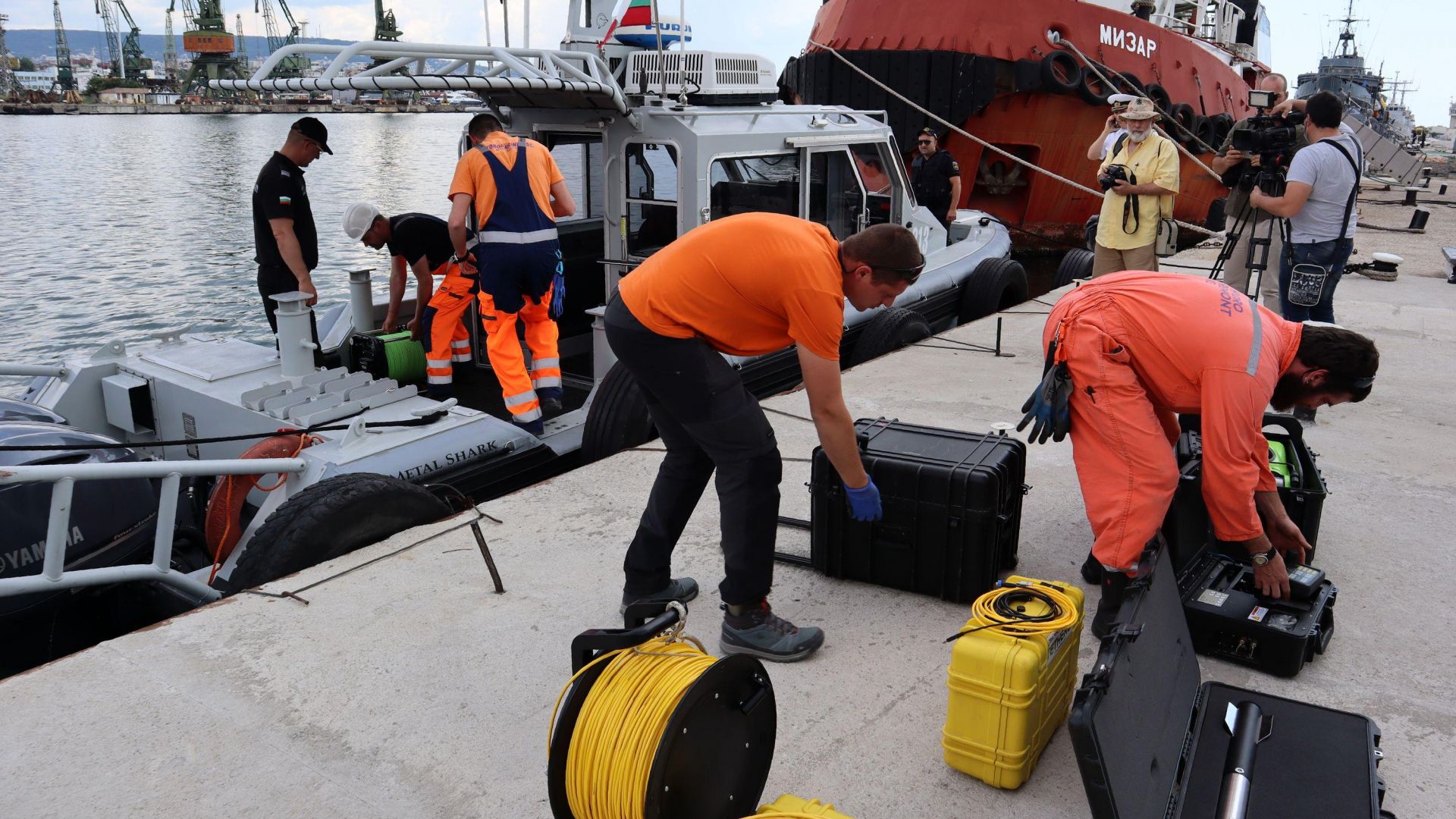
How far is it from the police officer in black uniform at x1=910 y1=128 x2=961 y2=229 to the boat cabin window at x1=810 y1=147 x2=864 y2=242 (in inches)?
119

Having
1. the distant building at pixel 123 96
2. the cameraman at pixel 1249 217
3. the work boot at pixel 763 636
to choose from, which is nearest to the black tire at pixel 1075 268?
the cameraman at pixel 1249 217

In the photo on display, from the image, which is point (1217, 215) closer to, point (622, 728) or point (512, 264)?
point (512, 264)

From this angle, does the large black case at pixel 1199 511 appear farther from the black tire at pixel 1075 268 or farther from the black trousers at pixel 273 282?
the black tire at pixel 1075 268

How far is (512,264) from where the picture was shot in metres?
4.91

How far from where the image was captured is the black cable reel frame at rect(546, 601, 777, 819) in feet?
6.46

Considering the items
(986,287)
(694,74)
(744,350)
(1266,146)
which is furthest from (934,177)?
(744,350)

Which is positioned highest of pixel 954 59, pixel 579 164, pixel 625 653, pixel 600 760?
pixel 954 59

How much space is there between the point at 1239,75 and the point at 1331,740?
1874 centimetres

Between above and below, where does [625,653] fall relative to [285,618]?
above

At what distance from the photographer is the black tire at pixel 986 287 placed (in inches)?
316

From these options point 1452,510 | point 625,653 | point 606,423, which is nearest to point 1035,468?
point 1452,510

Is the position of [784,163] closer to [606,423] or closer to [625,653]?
[606,423]

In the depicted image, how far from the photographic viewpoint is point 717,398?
2.85 metres

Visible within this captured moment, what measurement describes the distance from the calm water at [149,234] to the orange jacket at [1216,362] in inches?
292
